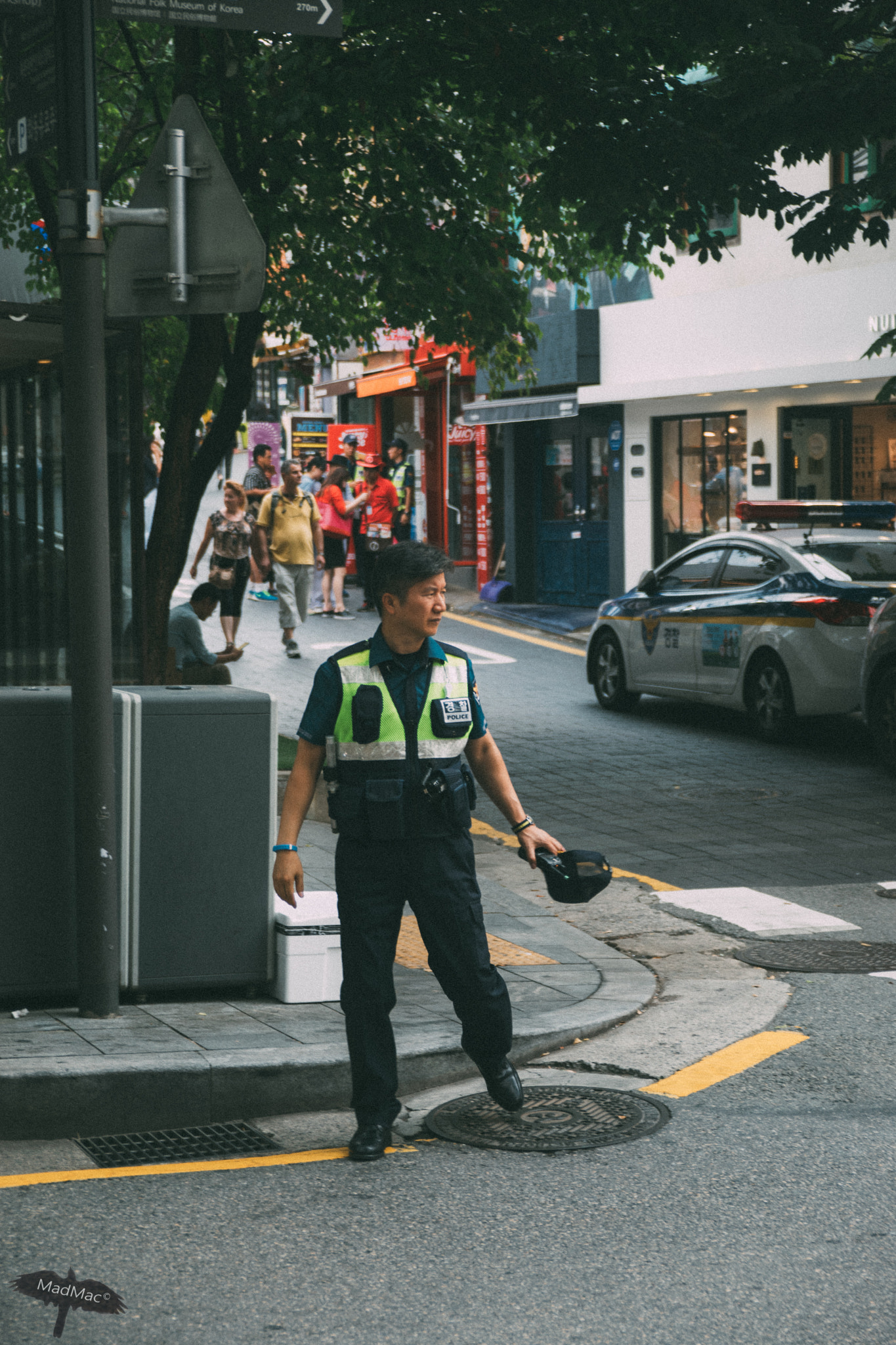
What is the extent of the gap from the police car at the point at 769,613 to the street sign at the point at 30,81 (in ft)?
26.2

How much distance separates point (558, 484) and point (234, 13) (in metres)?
20.0

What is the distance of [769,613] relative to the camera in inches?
510

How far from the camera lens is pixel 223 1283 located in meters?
3.80

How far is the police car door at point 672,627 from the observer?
1409cm

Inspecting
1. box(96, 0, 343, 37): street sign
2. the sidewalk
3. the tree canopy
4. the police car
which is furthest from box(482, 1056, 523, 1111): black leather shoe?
the police car

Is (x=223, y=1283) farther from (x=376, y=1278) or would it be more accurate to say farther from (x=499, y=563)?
(x=499, y=563)

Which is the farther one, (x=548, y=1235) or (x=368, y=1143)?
(x=368, y=1143)

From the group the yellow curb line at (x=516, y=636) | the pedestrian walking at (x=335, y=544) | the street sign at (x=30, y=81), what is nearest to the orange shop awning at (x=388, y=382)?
the pedestrian walking at (x=335, y=544)

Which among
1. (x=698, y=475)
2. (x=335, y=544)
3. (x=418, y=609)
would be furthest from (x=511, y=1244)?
(x=335, y=544)

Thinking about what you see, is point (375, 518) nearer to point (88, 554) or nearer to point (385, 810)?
point (88, 554)

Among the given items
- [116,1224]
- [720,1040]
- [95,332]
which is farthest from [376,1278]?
[95,332]

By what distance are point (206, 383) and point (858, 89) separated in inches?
175

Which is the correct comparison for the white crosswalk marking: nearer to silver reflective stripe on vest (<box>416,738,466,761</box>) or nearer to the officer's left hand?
the officer's left hand
